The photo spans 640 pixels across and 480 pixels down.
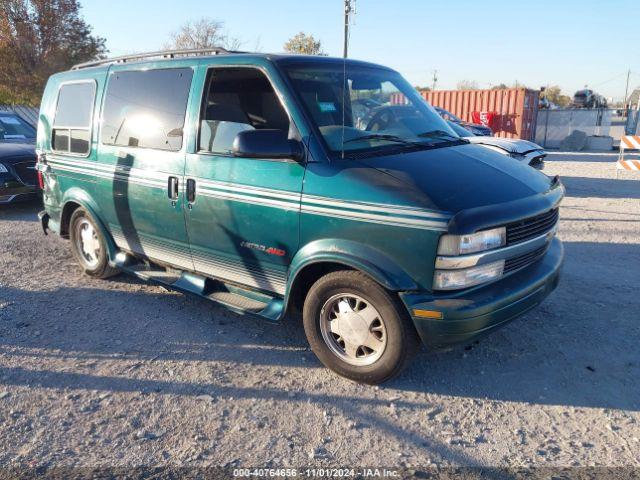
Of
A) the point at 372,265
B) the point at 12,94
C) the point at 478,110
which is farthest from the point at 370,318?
the point at 12,94

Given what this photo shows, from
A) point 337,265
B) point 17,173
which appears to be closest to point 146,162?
point 337,265

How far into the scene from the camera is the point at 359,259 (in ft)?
10.7

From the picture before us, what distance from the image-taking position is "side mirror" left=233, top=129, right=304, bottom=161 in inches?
133

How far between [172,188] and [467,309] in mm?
2575

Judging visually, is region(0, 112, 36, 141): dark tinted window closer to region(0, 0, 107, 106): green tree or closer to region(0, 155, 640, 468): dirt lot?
region(0, 155, 640, 468): dirt lot

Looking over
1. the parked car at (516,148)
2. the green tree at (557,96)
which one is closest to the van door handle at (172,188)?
the parked car at (516,148)

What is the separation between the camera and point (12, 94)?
23438 millimetres

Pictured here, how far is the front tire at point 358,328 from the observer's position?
10.7 feet

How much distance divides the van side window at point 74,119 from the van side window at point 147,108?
32cm

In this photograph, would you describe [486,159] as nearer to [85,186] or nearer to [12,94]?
[85,186]

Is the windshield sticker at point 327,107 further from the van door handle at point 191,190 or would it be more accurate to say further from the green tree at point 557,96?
the green tree at point 557,96

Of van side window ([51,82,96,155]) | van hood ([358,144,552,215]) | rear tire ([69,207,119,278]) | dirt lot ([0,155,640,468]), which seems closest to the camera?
dirt lot ([0,155,640,468])

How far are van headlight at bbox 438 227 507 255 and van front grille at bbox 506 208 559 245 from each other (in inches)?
6.0

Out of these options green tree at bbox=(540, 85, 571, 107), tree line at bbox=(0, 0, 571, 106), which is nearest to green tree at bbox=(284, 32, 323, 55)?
tree line at bbox=(0, 0, 571, 106)
